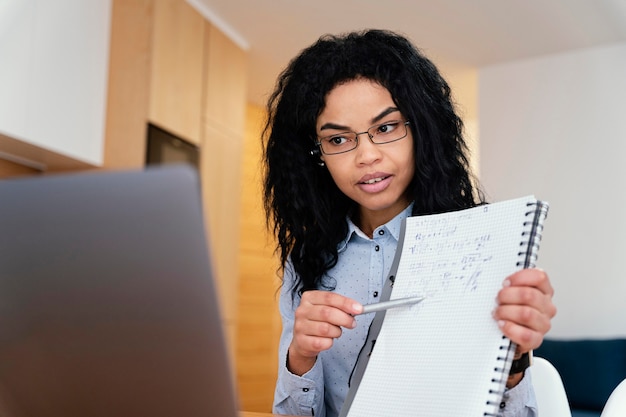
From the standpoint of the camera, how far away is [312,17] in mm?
4254

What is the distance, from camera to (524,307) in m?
0.71

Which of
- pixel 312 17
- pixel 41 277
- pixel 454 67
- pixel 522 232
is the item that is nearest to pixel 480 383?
pixel 522 232

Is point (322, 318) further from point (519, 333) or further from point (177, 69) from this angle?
point (177, 69)

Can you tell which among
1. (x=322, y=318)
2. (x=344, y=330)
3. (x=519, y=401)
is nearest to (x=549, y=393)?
(x=519, y=401)

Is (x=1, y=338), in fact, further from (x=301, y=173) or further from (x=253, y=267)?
(x=253, y=267)

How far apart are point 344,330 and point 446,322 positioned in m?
0.49

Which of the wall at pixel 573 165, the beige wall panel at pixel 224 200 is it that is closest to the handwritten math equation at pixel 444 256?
the beige wall panel at pixel 224 200

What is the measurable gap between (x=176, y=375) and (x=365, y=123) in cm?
73

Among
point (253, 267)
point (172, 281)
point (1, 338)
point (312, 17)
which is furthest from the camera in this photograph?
point (253, 267)

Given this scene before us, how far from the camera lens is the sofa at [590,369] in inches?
152

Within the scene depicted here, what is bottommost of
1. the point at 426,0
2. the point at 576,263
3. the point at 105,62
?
the point at 576,263

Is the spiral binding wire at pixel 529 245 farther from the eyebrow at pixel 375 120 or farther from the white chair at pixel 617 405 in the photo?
the eyebrow at pixel 375 120

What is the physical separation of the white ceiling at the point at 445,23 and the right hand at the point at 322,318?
336cm

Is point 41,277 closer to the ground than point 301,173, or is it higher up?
closer to the ground
